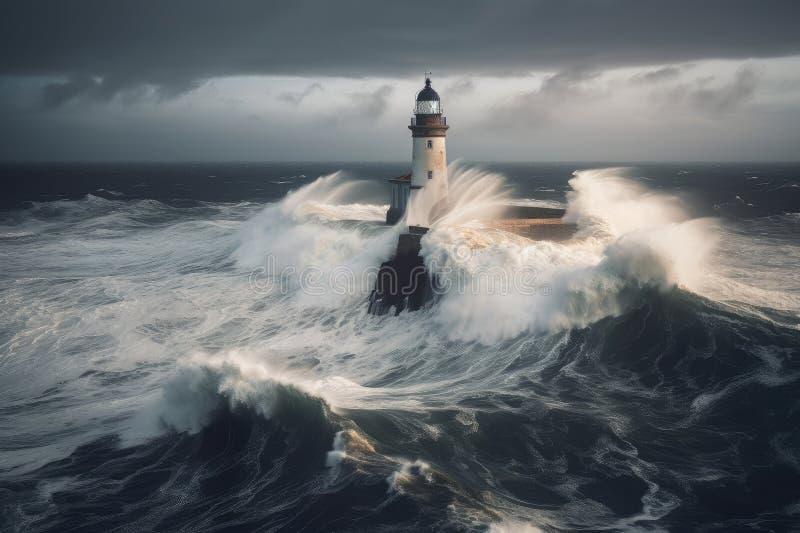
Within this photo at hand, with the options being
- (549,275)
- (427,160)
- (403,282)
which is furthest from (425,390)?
(427,160)

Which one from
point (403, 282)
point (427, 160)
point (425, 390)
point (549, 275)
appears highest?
point (427, 160)

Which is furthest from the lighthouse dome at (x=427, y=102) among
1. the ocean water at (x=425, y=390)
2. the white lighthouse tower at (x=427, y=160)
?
the ocean water at (x=425, y=390)

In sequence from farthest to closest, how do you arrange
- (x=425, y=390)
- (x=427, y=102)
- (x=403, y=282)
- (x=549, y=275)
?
1. (x=427, y=102)
2. (x=403, y=282)
3. (x=549, y=275)
4. (x=425, y=390)

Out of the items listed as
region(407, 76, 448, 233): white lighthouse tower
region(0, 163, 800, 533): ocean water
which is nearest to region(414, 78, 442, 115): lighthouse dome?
region(407, 76, 448, 233): white lighthouse tower

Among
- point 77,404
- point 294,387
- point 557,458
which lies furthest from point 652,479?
point 77,404

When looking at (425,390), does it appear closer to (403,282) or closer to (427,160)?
(403,282)

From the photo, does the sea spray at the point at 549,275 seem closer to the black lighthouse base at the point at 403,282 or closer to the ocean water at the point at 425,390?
the ocean water at the point at 425,390
